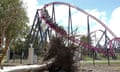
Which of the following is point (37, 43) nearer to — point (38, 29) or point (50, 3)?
point (38, 29)

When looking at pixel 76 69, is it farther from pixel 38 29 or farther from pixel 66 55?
pixel 38 29

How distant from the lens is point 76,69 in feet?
30.7

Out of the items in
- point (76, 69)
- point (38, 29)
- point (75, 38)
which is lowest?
point (76, 69)

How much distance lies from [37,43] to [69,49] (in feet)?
129

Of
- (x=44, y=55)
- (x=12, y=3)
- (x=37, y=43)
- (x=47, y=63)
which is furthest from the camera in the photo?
(x=37, y=43)

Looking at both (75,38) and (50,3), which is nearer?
(75,38)

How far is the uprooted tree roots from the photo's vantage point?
912 centimetres

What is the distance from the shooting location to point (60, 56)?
9.20 m

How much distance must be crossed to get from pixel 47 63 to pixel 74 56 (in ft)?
2.55

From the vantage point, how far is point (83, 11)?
3650cm

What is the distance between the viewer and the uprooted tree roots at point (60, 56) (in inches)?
359

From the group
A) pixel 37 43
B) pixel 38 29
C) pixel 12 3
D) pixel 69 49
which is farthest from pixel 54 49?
pixel 37 43

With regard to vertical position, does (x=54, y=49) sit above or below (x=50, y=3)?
below

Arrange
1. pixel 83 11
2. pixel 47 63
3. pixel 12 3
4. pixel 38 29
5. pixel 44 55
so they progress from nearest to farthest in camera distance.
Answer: pixel 47 63 < pixel 44 55 < pixel 83 11 < pixel 12 3 < pixel 38 29
